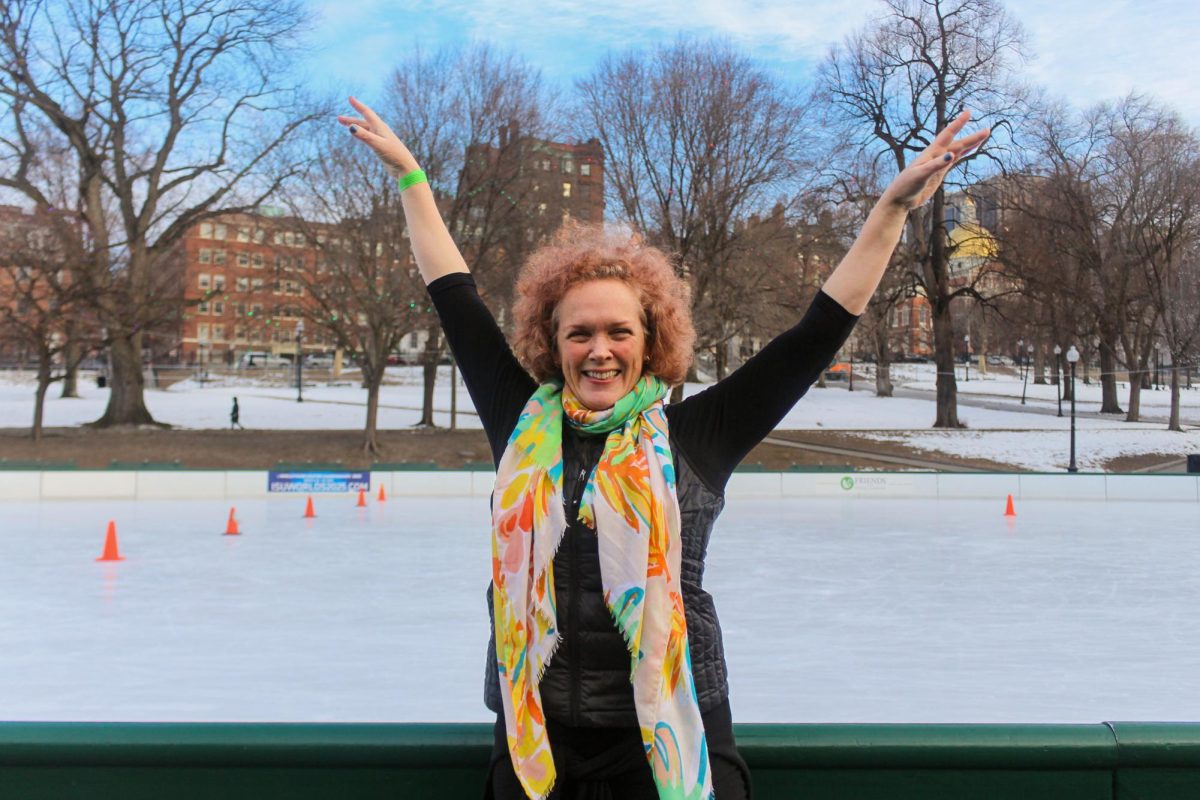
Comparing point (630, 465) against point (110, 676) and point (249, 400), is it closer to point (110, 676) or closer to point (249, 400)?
point (110, 676)

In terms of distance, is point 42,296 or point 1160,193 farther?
point 1160,193

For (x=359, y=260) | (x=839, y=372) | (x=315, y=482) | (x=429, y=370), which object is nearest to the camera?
(x=315, y=482)

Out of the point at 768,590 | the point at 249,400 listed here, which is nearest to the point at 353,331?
the point at 249,400

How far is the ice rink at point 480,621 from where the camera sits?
6.01 m

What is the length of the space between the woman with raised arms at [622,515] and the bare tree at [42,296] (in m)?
28.3

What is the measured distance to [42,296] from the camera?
1073 inches

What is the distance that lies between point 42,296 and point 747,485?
71.3 ft

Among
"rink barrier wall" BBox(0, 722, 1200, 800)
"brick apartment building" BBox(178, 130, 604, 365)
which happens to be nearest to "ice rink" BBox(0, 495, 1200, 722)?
"rink barrier wall" BBox(0, 722, 1200, 800)

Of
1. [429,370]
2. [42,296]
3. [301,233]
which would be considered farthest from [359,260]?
[42,296]

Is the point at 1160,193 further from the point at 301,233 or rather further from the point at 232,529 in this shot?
the point at 232,529

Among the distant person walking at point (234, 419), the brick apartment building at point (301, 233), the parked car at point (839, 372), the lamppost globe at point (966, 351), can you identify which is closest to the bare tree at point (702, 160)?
the brick apartment building at point (301, 233)

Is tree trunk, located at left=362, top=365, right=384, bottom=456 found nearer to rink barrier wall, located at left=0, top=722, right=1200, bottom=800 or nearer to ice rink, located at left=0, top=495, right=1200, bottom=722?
ice rink, located at left=0, top=495, right=1200, bottom=722

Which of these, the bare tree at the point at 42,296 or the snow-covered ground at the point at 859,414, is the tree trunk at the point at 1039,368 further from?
the bare tree at the point at 42,296

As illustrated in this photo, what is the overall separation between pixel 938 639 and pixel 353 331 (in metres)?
21.8
